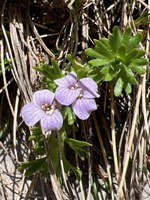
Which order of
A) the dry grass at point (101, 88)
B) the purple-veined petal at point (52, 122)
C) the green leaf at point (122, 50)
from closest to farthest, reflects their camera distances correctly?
the purple-veined petal at point (52, 122), the green leaf at point (122, 50), the dry grass at point (101, 88)

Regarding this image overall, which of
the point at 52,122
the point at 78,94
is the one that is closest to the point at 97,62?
the point at 78,94

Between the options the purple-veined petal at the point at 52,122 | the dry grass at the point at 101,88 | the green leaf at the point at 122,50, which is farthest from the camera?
the dry grass at the point at 101,88

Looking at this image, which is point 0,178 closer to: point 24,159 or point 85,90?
point 24,159

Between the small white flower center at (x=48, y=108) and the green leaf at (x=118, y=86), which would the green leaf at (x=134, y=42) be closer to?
the green leaf at (x=118, y=86)

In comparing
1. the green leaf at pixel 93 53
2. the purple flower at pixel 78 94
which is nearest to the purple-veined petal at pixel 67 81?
the purple flower at pixel 78 94

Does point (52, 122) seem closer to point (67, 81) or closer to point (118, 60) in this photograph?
point (67, 81)

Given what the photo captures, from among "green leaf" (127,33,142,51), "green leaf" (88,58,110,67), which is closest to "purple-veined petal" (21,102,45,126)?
"green leaf" (88,58,110,67)

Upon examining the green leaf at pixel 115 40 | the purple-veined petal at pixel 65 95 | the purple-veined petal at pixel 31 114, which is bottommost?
the purple-veined petal at pixel 31 114

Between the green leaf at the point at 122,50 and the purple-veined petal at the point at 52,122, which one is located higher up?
the green leaf at the point at 122,50
